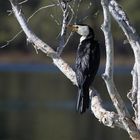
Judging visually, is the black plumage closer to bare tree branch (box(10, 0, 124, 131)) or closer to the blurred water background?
bare tree branch (box(10, 0, 124, 131))

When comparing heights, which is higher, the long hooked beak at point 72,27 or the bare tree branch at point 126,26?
the long hooked beak at point 72,27

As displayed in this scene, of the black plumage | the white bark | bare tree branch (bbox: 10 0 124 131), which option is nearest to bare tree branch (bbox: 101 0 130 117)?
the white bark

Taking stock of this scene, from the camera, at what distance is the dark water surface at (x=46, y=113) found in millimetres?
17812

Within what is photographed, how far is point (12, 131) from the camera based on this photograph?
17672mm

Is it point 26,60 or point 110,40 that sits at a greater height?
point 26,60

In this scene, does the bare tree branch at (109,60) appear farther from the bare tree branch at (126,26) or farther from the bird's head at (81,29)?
the bird's head at (81,29)

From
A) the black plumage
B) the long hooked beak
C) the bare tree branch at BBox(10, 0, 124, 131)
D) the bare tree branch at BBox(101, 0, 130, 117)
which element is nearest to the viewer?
the bare tree branch at BBox(101, 0, 130, 117)

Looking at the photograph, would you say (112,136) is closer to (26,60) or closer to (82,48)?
(82,48)

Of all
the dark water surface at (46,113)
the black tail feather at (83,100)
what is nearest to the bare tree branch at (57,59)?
the black tail feather at (83,100)

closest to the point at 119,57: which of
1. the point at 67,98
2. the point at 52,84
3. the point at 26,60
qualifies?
the point at 26,60

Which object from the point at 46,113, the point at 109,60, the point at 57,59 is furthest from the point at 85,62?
the point at 46,113

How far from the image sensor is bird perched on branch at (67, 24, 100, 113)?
6586 millimetres

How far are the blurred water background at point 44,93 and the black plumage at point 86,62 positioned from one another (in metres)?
1.04

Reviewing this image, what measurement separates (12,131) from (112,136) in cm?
234
